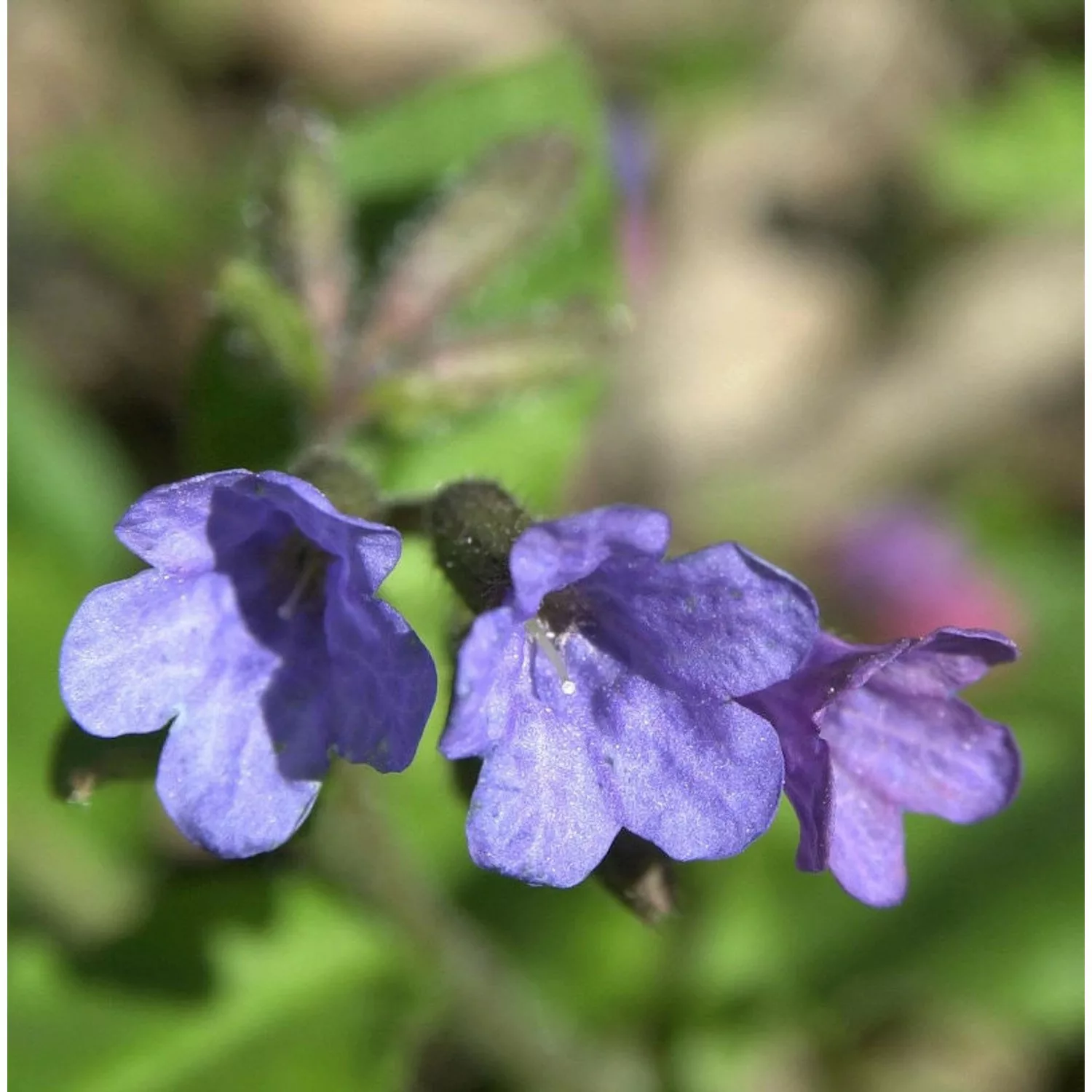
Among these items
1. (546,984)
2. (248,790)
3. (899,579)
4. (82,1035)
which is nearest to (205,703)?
(248,790)

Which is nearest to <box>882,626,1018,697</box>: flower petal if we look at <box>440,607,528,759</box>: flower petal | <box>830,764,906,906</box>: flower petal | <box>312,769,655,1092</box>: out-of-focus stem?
<box>830,764,906,906</box>: flower petal

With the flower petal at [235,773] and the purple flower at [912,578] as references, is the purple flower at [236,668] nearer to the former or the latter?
the flower petal at [235,773]

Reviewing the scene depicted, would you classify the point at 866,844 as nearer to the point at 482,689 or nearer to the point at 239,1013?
the point at 482,689

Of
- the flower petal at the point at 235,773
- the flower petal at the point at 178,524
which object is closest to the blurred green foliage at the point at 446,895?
the flower petal at the point at 178,524

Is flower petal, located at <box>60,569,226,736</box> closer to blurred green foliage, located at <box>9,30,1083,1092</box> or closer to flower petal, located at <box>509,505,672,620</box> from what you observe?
flower petal, located at <box>509,505,672,620</box>

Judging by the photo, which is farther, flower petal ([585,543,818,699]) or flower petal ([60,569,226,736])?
flower petal ([60,569,226,736])

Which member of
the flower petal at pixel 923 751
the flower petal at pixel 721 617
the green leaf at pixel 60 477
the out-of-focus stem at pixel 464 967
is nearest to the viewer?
the flower petal at pixel 721 617

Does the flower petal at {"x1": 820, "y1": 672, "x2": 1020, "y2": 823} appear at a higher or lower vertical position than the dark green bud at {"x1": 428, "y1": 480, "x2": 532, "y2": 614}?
Answer: lower
